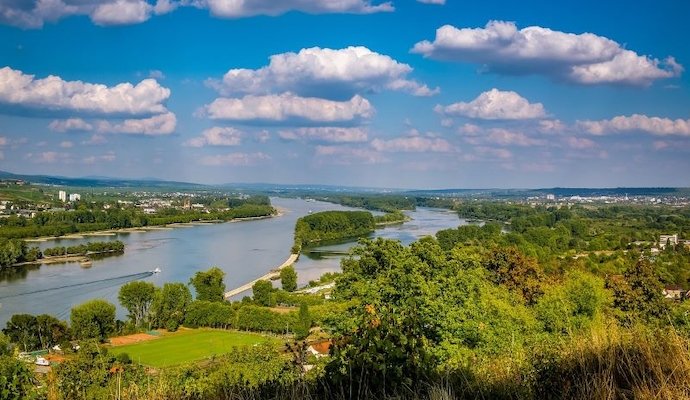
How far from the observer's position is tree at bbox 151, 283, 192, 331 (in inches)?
935

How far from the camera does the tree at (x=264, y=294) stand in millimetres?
25891

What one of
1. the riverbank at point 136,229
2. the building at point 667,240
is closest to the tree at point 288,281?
the building at point 667,240

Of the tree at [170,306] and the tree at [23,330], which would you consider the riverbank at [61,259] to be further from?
the tree at [23,330]

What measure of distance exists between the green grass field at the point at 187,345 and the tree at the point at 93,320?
1028 mm

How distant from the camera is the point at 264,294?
26.2 m

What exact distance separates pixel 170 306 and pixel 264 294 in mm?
4140

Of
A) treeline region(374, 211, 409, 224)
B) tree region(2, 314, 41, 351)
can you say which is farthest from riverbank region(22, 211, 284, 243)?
tree region(2, 314, 41, 351)

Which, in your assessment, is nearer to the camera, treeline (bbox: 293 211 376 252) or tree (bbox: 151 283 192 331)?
tree (bbox: 151 283 192 331)

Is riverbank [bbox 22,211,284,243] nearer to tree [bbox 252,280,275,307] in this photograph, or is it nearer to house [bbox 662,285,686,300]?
tree [bbox 252,280,275,307]

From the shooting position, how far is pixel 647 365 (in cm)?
292

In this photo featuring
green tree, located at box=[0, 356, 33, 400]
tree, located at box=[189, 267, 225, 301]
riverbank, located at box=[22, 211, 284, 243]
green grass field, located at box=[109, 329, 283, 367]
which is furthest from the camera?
riverbank, located at box=[22, 211, 284, 243]

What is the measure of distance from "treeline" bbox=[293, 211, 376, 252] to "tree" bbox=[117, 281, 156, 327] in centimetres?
2709

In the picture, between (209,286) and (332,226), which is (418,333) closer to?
(209,286)

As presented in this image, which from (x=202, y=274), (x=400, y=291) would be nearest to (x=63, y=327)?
(x=202, y=274)
